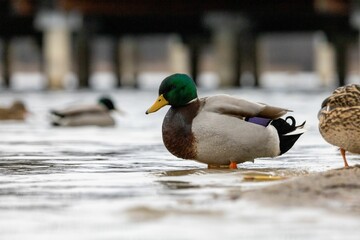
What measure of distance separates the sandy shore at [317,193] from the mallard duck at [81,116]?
997 cm

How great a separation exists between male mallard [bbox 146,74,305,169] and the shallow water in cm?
15

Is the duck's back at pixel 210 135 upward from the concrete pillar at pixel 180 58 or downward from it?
upward

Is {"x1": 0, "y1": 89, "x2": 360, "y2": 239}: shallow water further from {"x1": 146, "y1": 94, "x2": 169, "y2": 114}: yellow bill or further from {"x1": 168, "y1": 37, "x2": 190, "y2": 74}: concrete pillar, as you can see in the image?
{"x1": 168, "y1": 37, "x2": 190, "y2": 74}: concrete pillar

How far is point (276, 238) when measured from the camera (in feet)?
17.1

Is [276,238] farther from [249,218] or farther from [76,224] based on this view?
[76,224]

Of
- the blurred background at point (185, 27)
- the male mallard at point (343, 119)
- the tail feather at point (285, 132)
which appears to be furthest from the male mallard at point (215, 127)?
the blurred background at point (185, 27)

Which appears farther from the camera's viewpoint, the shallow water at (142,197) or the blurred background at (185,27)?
the blurred background at (185,27)

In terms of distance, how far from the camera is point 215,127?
8.70 meters

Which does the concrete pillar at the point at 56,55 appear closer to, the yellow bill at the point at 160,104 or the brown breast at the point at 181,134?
the yellow bill at the point at 160,104

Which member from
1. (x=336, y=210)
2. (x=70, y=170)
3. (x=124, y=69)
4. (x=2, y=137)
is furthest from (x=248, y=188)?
(x=124, y=69)

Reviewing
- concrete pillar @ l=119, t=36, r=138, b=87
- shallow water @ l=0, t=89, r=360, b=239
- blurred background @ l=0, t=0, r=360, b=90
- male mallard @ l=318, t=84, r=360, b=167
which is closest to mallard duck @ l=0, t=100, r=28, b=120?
shallow water @ l=0, t=89, r=360, b=239

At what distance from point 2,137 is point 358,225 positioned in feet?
31.4

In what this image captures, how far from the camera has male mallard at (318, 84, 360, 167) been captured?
8.45 metres

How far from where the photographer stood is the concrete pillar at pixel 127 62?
169 ft
